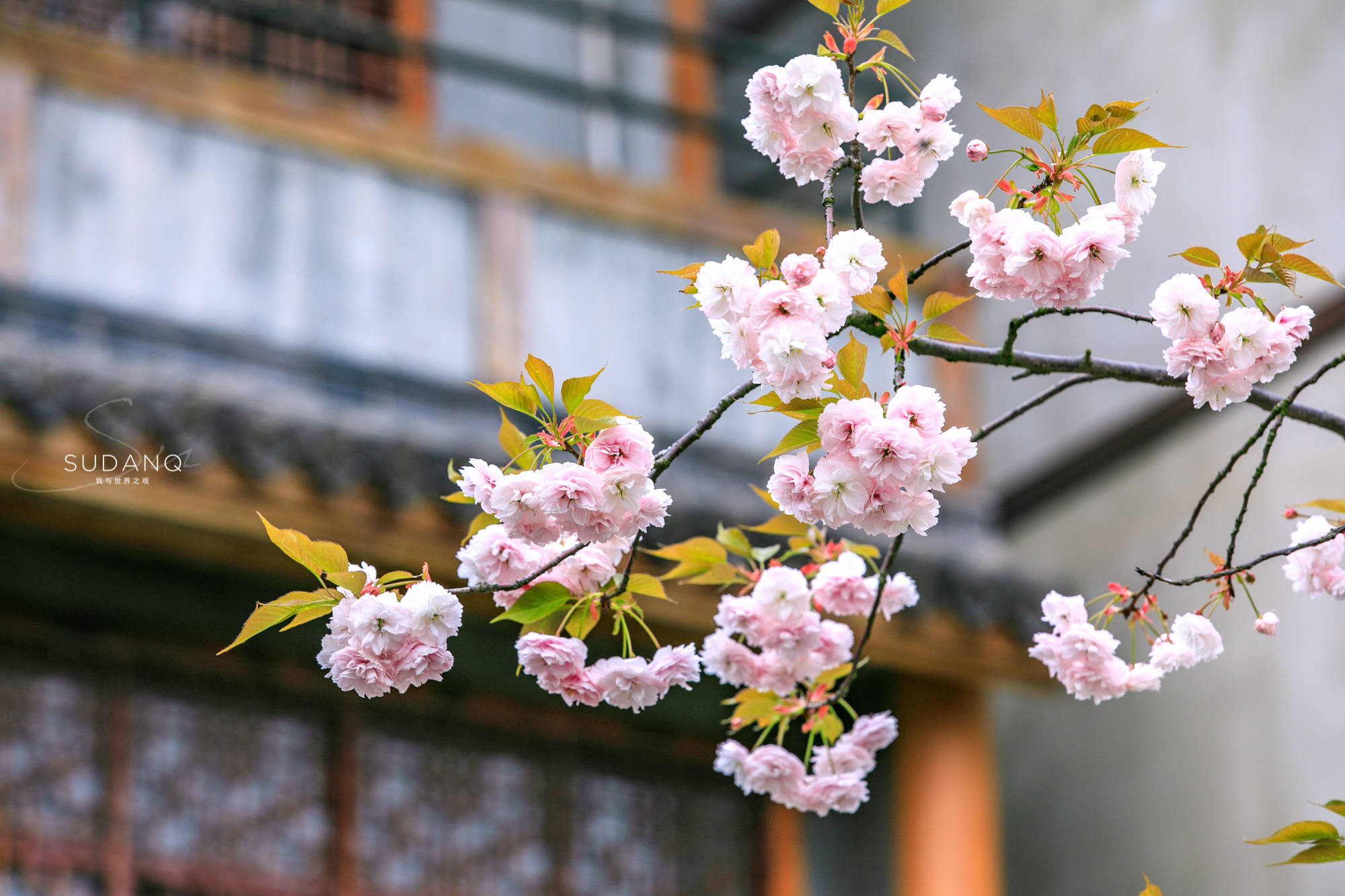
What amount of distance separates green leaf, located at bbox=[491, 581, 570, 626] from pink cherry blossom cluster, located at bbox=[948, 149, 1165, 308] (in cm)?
67

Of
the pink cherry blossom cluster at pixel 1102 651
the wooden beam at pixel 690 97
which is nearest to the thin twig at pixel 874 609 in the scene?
the pink cherry blossom cluster at pixel 1102 651

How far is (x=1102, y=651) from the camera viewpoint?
8.97 feet

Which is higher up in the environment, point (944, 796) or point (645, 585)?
point (944, 796)

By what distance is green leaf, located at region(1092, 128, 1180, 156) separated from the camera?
2330mm

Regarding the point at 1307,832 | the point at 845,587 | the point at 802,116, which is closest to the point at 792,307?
the point at 802,116

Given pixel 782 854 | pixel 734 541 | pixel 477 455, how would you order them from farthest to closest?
pixel 782 854, pixel 477 455, pixel 734 541

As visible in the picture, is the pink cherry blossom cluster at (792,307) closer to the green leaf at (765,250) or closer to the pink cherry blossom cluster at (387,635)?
the green leaf at (765,250)

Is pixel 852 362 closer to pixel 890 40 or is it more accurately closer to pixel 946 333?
pixel 946 333

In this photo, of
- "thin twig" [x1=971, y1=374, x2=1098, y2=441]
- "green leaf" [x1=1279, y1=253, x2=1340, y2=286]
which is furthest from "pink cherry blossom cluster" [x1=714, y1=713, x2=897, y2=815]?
"green leaf" [x1=1279, y1=253, x2=1340, y2=286]

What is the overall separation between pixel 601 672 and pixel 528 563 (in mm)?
212

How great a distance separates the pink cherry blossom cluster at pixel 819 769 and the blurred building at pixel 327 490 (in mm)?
2879

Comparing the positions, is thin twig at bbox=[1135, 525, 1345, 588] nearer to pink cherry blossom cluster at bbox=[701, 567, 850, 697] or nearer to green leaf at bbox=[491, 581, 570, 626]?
pink cherry blossom cluster at bbox=[701, 567, 850, 697]

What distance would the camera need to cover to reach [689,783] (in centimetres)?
679
